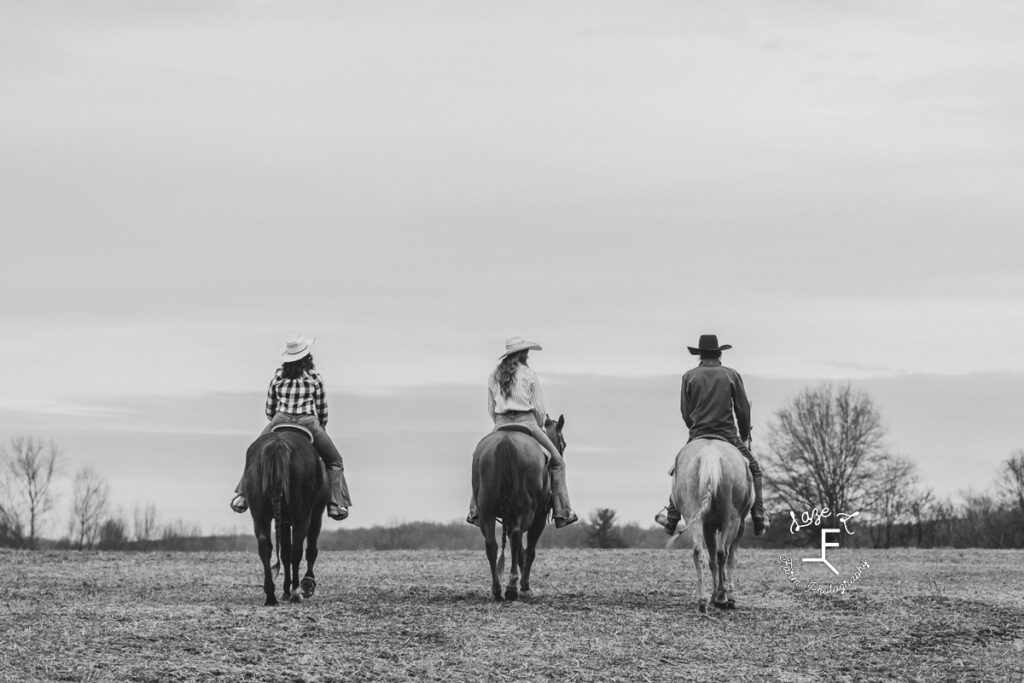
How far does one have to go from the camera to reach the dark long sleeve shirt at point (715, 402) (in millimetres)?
16297

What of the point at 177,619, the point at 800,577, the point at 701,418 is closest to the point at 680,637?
the point at 701,418

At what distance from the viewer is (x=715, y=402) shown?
16.3 meters

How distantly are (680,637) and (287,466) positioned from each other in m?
4.42

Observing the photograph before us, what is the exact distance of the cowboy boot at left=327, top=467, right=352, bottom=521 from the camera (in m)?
15.9

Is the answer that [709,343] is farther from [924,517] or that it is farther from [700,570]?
[924,517]

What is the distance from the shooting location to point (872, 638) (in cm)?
1416

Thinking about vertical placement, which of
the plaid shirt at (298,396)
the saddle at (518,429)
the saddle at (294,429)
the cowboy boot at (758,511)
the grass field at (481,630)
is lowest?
the grass field at (481,630)

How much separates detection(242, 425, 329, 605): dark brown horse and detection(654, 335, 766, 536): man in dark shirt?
418 centimetres

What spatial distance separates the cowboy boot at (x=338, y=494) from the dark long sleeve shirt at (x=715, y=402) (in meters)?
4.09

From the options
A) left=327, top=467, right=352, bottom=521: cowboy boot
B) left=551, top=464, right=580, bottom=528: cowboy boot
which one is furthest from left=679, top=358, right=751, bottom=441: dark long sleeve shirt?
left=327, top=467, right=352, bottom=521: cowboy boot

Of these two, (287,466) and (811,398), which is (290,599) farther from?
(811,398)

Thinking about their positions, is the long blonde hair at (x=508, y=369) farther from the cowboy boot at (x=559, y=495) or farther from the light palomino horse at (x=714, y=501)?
the light palomino horse at (x=714, y=501)

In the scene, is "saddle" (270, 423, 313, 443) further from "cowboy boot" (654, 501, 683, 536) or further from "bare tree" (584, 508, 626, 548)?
"bare tree" (584, 508, 626, 548)

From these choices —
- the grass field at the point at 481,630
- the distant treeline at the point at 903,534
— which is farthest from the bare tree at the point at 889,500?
the grass field at the point at 481,630
